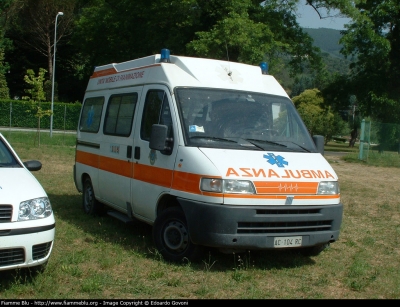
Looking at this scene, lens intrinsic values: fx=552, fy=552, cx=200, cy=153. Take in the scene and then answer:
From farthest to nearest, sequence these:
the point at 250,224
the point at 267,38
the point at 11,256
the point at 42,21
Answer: the point at 42,21, the point at 267,38, the point at 250,224, the point at 11,256

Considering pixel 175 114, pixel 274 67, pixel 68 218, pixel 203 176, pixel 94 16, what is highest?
pixel 94 16

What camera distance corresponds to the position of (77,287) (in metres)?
5.65

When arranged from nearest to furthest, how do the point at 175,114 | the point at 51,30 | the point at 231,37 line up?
the point at 175,114
the point at 231,37
the point at 51,30

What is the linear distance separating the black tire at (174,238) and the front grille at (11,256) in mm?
1910

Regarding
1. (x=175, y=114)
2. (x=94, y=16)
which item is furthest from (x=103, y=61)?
(x=175, y=114)

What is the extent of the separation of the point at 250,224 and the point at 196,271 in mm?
836

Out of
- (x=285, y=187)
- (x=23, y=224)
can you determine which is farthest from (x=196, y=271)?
(x=23, y=224)

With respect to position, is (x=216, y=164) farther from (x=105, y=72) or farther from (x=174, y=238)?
(x=105, y=72)

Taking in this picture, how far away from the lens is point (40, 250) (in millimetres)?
5617

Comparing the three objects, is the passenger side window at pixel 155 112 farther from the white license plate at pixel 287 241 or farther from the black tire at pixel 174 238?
the white license plate at pixel 287 241

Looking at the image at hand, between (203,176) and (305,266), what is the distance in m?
1.89


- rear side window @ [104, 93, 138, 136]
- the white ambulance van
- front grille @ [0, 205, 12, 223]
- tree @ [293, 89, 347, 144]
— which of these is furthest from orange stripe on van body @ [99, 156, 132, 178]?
tree @ [293, 89, 347, 144]

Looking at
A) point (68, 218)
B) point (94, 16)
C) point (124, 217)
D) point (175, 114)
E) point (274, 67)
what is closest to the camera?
point (175, 114)

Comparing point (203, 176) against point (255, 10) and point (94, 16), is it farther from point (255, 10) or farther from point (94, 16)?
point (94, 16)
